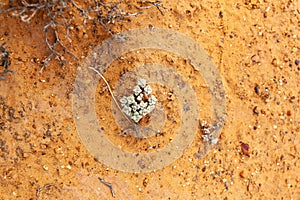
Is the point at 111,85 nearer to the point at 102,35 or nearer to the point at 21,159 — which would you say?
the point at 102,35

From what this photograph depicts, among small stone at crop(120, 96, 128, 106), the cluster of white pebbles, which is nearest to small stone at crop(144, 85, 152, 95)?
the cluster of white pebbles

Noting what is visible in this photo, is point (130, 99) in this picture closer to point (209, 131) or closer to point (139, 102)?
point (139, 102)

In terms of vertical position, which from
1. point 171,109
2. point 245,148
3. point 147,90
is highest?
point 147,90

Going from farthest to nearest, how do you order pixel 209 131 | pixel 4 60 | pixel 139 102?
pixel 209 131 < pixel 139 102 < pixel 4 60

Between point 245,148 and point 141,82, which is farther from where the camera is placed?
point 245,148

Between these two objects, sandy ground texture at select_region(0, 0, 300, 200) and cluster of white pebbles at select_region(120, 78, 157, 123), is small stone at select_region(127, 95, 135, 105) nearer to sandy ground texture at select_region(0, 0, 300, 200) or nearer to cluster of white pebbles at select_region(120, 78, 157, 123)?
cluster of white pebbles at select_region(120, 78, 157, 123)

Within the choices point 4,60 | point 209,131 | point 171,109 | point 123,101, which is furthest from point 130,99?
point 4,60
